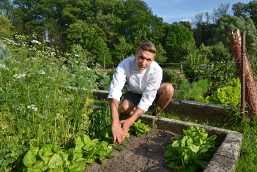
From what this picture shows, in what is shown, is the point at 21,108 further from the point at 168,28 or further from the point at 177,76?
the point at 168,28

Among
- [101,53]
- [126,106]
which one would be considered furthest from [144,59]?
[101,53]

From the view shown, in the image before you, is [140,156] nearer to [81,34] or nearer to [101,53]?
[101,53]

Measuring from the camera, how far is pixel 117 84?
2221 mm

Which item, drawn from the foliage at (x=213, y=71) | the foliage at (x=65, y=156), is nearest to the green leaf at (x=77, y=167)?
the foliage at (x=65, y=156)

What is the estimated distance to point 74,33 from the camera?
2989cm

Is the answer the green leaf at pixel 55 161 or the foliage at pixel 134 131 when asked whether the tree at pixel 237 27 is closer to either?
the foliage at pixel 134 131

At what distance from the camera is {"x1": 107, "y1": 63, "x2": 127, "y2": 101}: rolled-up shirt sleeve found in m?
2.12

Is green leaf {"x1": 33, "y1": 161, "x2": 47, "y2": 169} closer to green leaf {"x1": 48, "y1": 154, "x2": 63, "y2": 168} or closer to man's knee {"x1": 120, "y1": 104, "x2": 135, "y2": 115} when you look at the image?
green leaf {"x1": 48, "y1": 154, "x2": 63, "y2": 168}

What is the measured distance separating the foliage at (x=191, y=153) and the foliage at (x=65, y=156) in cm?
60

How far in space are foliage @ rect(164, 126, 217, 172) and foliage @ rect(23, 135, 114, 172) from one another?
0.60m

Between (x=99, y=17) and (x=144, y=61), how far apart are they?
3441cm

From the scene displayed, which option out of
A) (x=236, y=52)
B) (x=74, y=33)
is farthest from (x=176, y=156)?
(x=74, y=33)

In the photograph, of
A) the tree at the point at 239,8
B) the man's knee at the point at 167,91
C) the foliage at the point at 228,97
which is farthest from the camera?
the tree at the point at 239,8

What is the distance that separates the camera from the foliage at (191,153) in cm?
163
